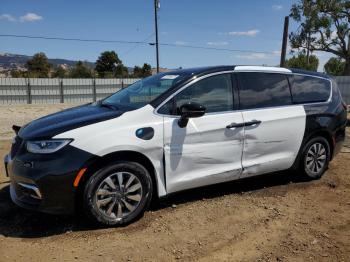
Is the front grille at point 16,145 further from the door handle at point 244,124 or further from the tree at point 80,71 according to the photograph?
the tree at point 80,71

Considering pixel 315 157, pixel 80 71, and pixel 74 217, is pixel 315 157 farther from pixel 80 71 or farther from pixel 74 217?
pixel 80 71

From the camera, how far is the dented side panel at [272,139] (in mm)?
4695

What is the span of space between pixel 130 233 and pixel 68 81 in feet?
71.1

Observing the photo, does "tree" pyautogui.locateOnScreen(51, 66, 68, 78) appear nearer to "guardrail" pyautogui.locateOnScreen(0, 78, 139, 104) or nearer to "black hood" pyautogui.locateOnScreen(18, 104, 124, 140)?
"guardrail" pyautogui.locateOnScreen(0, 78, 139, 104)

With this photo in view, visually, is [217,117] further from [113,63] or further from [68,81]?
[113,63]

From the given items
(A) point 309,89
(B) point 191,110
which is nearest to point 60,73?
(A) point 309,89

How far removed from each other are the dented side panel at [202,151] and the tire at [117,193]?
1.09 ft

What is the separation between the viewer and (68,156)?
3.59 metres

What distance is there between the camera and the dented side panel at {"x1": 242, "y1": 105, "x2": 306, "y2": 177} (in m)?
4.70

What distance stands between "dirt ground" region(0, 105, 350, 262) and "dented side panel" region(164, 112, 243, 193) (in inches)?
15.5

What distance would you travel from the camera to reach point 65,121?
13.1 feet

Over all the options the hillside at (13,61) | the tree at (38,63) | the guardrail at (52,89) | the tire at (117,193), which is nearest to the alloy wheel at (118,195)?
the tire at (117,193)

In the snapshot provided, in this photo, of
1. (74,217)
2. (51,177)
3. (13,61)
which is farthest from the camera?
(13,61)

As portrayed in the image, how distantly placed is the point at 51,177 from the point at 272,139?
2.82 meters
